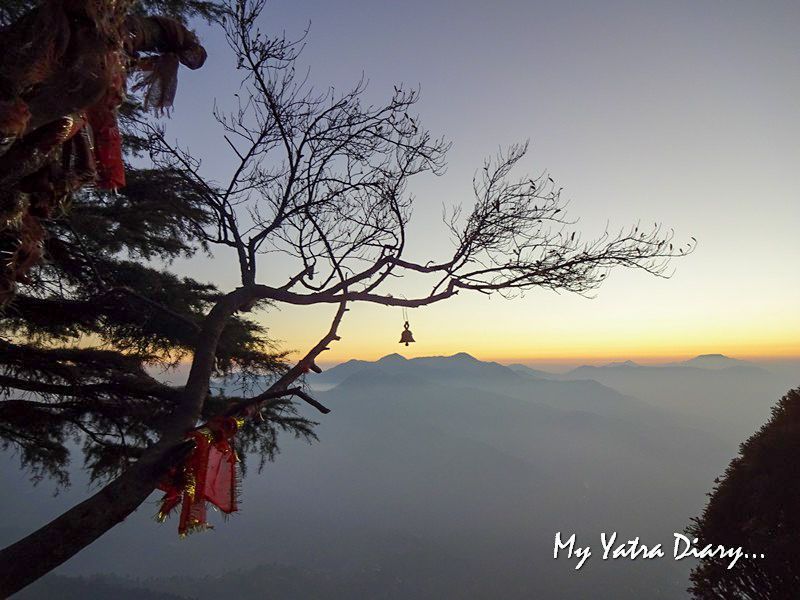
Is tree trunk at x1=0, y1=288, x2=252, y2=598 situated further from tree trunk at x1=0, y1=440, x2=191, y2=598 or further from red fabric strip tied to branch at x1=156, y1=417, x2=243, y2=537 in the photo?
red fabric strip tied to branch at x1=156, y1=417, x2=243, y2=537

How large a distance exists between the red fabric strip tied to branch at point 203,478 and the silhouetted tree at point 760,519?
524 centimetres

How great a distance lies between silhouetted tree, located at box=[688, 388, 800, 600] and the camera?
4.43m

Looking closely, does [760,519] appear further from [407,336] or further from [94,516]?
[94,516]

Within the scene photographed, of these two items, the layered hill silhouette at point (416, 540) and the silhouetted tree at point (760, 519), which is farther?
the layered hill silhouette at point (416, 540)

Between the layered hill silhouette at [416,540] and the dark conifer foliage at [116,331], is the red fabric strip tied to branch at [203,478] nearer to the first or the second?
the dark conifer foliage at [116,331]

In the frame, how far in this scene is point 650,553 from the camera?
235 inches

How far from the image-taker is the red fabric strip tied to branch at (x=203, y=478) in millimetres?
3260

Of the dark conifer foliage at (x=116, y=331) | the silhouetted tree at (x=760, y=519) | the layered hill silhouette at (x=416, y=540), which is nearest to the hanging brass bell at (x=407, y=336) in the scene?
the dark conifer foliage at (x=116, y=331)

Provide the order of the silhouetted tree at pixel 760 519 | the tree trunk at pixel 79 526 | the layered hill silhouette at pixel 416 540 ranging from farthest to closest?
the layered hill silhouette at pixel 416 540
the silhouetted tree at pixel 760 519
the tree trunk at pixel 79 526

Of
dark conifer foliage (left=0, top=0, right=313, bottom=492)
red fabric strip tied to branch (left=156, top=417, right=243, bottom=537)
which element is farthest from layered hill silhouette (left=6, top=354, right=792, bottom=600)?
red fabric strip tied to branch (left=156, top=417, right=243, bottom=537)

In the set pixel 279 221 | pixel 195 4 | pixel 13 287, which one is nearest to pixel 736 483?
pixel 279 221

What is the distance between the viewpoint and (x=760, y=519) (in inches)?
183

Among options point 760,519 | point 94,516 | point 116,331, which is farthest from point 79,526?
point 760,519

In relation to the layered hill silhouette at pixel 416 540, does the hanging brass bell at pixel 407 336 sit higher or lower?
higher
